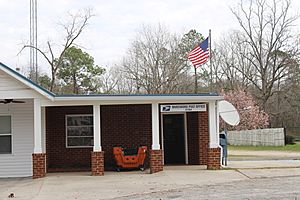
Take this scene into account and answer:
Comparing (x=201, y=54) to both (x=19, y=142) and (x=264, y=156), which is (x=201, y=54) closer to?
(x=19, y=142)

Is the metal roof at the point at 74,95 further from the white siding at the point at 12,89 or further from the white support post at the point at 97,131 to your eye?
the white support post at the point at 97,131

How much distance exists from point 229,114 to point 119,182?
6049mm

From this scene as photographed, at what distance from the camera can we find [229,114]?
19.3 m

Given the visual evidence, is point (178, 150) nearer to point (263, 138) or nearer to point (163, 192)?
point (163, 192)

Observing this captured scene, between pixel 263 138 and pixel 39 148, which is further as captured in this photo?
pixel 263 138

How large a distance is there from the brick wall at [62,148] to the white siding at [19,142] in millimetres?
1481

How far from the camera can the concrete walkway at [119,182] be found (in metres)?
13.2

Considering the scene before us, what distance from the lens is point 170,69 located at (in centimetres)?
4941

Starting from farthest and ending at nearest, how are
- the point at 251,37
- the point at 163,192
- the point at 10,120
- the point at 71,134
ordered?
the point at 251,37, the point at 71,134, the point at 10,120, the point at 163,192

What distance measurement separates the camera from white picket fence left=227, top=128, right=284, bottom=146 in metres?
43.0

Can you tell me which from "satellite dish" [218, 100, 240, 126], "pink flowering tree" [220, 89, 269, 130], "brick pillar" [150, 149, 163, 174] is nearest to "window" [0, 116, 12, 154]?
"brick pillar" [150, 149, 163, 174]

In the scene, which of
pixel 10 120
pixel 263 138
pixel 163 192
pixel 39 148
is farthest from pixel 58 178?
pixel 263 138

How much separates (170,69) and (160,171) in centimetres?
3268

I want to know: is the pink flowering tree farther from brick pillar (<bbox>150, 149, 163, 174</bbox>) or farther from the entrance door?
brick pillar (<bbox>150, 149, 163, 174</bbox>)
